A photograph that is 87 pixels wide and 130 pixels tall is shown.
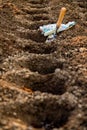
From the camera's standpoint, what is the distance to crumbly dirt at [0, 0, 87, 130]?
210 inches

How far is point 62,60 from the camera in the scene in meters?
7.61

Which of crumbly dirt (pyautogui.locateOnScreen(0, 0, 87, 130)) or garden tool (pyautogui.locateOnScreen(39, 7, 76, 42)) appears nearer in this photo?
crumbly dirt (pyautogui.locateOnScreen(0, 0, 87, 130))

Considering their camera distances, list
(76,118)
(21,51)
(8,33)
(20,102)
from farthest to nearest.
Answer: (8,33) → (21,51) → (20,102) → (76,118)

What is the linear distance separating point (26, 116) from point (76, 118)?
0.68 meters

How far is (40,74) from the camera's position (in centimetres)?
715

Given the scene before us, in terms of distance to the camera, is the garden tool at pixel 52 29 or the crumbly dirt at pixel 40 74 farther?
the garden tool at pixel 52 29

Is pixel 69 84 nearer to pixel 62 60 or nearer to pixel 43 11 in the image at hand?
pixel 62 60

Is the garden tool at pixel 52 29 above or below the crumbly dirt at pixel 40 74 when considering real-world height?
above

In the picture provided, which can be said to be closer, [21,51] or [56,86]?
[56,86]

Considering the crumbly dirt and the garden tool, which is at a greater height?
the garden tool

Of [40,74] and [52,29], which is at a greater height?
[52,29]

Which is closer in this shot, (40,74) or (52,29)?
(40,74)

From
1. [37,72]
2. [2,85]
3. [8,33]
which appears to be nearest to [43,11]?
[8,33]

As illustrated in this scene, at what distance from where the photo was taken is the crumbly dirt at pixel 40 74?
534 cm
